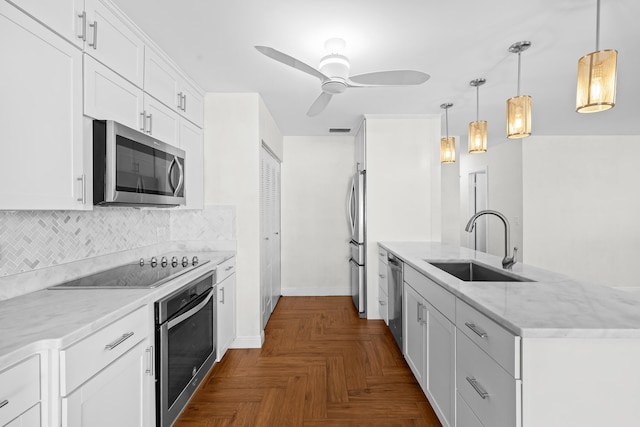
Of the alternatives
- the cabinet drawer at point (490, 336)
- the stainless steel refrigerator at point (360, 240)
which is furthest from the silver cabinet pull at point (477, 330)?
the stainless steel refrigerator at point (360, 240)

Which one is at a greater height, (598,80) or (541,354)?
(598,80)

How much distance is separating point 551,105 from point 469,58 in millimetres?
1890

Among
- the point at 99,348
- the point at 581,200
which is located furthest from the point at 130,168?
the point at 581,200

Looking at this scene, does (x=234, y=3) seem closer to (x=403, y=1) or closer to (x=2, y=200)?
(x=403, y=1)

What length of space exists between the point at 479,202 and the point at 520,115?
16.3ft

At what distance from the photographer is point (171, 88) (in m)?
2.52

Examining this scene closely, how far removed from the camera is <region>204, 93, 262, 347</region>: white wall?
10.3 feet

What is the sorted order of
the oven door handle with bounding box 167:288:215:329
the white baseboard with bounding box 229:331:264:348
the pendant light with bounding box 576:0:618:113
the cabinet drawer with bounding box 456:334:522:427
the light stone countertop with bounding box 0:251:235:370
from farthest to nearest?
1. the white baseboard with bounding box 229:331:264:348
2. the oven door handle with bounding box 167:288:215:329
3. the pendant light with bounding box 576:0:618:113
4. the cabinet drawer with bounding box 456:334:522:427
5. the light stone countertop with bounding box 0:251:235:370

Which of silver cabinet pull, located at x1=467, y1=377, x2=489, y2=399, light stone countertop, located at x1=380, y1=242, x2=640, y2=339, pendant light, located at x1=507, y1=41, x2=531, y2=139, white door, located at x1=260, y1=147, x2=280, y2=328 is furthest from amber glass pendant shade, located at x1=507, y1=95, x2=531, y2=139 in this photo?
white door, located at x1=260, y1=147, x2=280, y2=328

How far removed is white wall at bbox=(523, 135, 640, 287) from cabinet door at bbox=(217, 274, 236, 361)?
4607 millimetres

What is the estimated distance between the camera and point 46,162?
1.38 metres

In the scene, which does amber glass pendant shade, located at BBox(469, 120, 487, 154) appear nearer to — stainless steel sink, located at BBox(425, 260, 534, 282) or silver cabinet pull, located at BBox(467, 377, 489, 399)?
stainless steel sink, located at BBox(425, 260, 534, 282)

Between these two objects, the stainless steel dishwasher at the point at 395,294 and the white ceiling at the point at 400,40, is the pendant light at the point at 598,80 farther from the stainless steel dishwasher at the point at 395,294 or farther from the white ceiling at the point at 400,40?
the stainless steel dishwasher at the point at 395,294

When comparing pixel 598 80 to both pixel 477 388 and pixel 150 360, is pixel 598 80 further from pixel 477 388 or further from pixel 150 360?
pixel 150 360
